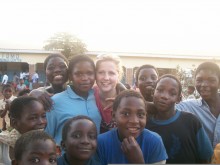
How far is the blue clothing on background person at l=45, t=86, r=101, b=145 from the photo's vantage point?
273 centimetres

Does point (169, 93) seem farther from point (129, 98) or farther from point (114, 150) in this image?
point (114, 150)

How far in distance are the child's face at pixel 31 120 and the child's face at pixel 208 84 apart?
1.48 m

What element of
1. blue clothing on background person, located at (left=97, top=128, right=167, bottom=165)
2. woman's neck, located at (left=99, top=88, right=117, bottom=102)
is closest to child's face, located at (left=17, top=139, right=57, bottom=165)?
blue clothing on background person, located at (left=97, top=128, right=167, bottom=165)

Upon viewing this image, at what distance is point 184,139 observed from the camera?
2.57m

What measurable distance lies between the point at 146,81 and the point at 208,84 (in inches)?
28.3

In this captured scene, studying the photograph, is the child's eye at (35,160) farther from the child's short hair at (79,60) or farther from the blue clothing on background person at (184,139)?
the child's short hair at (79,60)

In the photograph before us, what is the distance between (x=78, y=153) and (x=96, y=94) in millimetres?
809

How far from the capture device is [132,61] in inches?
781

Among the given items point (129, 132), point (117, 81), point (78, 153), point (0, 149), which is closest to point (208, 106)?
point (117, 81)

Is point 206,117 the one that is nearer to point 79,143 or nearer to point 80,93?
point 80,93

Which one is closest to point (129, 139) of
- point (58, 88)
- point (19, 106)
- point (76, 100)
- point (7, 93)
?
point (76, 100)

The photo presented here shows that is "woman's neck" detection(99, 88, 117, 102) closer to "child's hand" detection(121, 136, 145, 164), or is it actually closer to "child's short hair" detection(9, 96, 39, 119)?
"child's short hair" detection(9, 96, 39, 119)

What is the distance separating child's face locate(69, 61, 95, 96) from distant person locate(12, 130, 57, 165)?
32.6 inches

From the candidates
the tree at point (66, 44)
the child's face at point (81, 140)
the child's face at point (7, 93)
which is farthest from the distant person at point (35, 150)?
the tree at point (66, 44)
